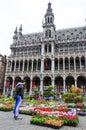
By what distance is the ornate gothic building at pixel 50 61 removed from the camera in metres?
48.3

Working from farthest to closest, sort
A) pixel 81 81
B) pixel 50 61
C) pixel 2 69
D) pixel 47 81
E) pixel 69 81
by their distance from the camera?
pixel 2 69 < pixel 50 61 < pixel 47 81 < pixel 69 81 < pixel 81 81

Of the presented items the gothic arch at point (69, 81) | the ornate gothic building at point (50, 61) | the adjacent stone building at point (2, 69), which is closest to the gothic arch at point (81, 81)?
the ornate gothic building at point (50, 61)

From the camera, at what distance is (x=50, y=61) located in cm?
5231

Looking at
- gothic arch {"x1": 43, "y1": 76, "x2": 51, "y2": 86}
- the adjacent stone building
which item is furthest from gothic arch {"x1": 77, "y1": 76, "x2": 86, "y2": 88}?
the adjacent stone building

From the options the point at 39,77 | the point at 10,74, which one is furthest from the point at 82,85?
the point at 10,74

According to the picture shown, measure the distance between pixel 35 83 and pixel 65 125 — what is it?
4423cm

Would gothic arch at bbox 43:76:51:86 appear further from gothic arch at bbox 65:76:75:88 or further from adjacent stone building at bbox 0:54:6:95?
adjacent stone building at bbox 0:54:6:95

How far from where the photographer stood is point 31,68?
52.8 m

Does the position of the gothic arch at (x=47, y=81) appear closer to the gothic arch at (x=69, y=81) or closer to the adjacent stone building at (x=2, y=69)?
the gothic arch at (x=69, y=81)

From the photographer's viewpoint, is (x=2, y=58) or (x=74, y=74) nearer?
(x=74, y=74)

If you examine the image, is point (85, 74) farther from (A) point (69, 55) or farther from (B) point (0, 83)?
(B) point (0, 83)

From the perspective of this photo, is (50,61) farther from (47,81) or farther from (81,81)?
(81,81)

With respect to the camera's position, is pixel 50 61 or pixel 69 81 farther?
pixel 50 61

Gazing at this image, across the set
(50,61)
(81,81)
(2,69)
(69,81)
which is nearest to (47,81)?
(50,61)
